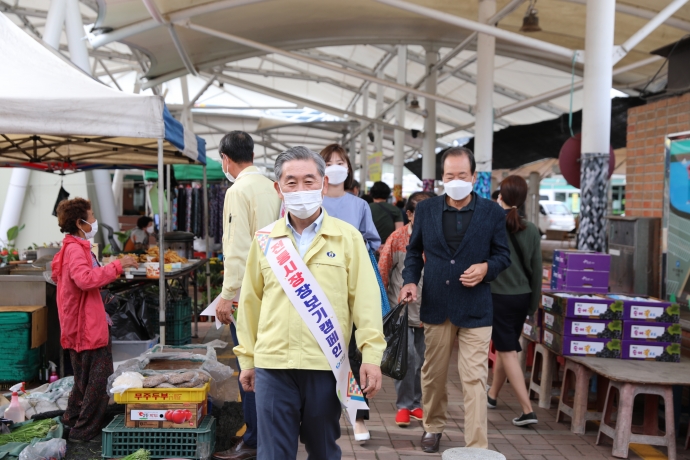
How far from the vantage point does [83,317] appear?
5.06m

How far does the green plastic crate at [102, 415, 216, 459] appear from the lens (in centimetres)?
462

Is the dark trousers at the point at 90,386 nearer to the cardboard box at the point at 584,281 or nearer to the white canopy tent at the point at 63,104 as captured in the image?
the white canopy tent at the point at 63,104

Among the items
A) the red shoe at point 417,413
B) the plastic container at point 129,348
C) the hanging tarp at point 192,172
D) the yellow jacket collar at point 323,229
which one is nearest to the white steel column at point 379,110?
the hanging tarp at point 192,172

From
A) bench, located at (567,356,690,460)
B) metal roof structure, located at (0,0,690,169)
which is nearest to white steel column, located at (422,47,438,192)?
metal roof structure, located at (0,0,690,169)

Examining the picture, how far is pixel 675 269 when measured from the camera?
600 cm

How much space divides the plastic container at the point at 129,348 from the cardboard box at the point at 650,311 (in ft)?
14.8

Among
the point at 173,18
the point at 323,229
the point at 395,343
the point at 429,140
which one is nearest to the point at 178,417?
the point at 395,343

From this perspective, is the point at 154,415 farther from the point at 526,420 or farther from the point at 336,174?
the point at 526,420

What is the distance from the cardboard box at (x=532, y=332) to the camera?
6297 millimetres

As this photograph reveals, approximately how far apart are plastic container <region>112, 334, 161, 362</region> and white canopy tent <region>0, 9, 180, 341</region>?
1315 millimetres

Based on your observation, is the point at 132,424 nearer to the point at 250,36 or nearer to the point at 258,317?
the point at 258,317

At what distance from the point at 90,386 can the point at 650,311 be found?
419cm

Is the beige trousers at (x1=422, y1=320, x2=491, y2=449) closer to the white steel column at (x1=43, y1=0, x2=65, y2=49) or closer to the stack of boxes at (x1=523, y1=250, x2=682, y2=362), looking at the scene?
the stack of boxes at (x1=523, y1=250, x2=682, y2=362)

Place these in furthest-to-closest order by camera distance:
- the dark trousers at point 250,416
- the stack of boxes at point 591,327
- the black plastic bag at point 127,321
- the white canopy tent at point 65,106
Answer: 1. the black plastic bag at point 127,321
2. the stack of boxes at point 591,327
3. the white canopy tent at point 65,106
4. the dark trousers at point 250,416
